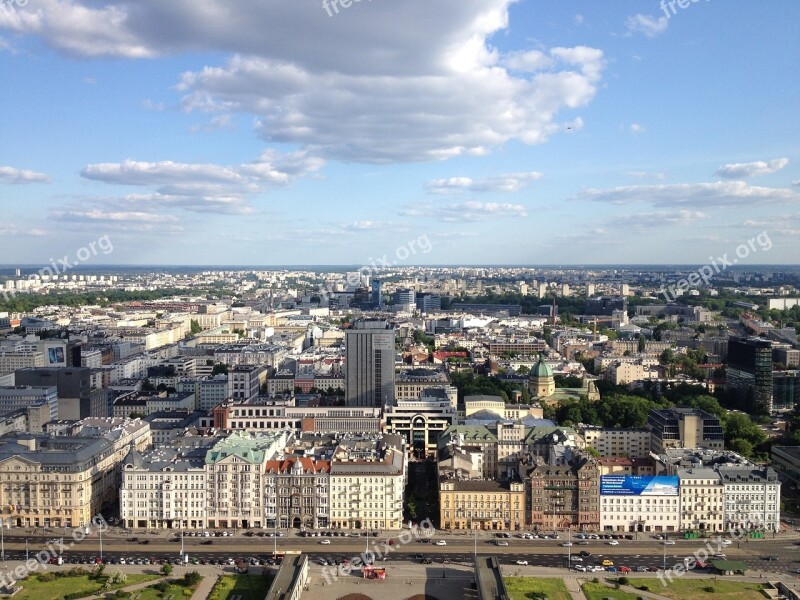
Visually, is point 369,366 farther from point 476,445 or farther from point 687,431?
point 687,431

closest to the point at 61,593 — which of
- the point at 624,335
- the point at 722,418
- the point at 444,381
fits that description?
the point at 444,381

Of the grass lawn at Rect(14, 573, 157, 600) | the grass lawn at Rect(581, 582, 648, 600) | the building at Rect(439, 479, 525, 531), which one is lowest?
the grass lawn at Rect(581, 582, 648, 600)

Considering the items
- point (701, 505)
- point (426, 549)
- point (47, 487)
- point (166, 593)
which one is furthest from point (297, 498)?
point (701, 505)

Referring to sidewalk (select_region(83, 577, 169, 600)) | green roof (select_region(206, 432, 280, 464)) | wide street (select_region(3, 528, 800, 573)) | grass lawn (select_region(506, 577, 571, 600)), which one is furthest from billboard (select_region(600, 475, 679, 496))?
sidewalk (select_region(83, 577, 169, 600))

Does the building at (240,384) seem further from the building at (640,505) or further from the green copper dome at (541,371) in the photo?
the building at (640,505)

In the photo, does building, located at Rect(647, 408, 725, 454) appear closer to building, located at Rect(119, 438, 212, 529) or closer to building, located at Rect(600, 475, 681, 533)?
building, located at Rect(600, 475, 681, 533)
